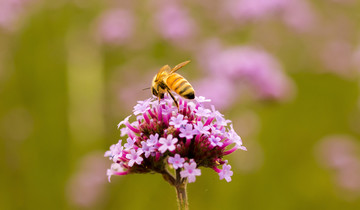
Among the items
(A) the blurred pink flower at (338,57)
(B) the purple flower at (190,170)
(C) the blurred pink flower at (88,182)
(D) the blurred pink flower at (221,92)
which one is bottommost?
(C) the blurred pink flower at (88,182)

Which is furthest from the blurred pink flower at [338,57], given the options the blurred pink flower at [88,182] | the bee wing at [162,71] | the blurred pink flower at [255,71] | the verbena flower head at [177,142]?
the verbena flower head at [177,142]

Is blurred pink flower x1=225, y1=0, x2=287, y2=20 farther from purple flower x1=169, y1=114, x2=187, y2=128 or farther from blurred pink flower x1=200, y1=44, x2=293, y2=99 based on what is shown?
purple flower x1=169, y1=114, x2=187, y2=128

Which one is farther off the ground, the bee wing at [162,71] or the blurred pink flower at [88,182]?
the bee wing at [162,71]

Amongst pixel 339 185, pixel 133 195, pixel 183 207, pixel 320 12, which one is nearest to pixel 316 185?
pixel 339 185

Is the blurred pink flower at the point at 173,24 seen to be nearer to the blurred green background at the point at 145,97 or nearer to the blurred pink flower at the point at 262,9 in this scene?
the blurred green background at the point at 145,97

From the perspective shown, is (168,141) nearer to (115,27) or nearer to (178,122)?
(178,122)

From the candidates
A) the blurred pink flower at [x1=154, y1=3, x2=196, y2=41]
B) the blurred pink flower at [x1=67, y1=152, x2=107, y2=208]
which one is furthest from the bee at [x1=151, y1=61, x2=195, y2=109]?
the blurred pink flower at [x1=154, y1=3, x2=196, y2=41]

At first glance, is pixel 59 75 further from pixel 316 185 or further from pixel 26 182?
pixel 316 185
